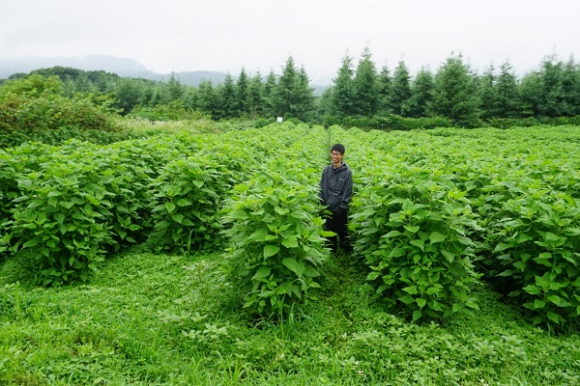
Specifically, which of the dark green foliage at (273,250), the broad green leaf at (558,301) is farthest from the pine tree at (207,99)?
the broad green leaf at (558,301)

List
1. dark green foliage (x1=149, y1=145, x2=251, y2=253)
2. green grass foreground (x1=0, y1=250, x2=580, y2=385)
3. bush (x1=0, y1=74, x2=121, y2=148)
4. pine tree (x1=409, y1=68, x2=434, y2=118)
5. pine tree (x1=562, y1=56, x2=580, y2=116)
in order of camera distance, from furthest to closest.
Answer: pine tree (x1=409, y1=68, x2=434, y2=118), pine tree (x1=562, y1=56, x2=580, y2=116), bush (x1=0, y1=74, x2=121, y2=148), dark green foliage (x1=149, y1=145, x2=251, y2=253), green grass foreground (x1=0, y1=250, x2=580, y2=385)

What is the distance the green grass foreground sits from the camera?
120 inches

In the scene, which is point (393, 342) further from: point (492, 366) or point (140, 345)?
point (140, 345)

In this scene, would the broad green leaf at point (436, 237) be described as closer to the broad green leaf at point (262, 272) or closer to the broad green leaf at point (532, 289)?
the broad green leaf at point (532, 289)

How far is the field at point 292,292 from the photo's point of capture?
10.5 ft

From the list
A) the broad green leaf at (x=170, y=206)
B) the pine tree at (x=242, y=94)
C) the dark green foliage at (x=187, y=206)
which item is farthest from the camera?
the pine tree at (x=242, y=94)

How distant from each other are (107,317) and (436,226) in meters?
3.56

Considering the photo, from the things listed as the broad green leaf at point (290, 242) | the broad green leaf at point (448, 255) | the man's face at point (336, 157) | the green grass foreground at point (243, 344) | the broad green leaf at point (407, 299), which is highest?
the man's face at point (336, 157)

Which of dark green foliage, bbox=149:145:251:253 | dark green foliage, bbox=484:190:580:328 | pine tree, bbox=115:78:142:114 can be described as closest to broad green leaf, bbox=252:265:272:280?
dark green foliage, bbox=149:145:251:253

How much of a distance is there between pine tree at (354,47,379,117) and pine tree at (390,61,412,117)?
214cm

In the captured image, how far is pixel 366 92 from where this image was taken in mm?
46656

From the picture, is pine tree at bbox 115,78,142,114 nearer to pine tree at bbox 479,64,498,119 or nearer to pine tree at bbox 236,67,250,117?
pine tree at bbox 236,67,250,117

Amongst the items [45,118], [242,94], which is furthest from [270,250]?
[242,94]

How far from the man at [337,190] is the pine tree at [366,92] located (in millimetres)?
42777
